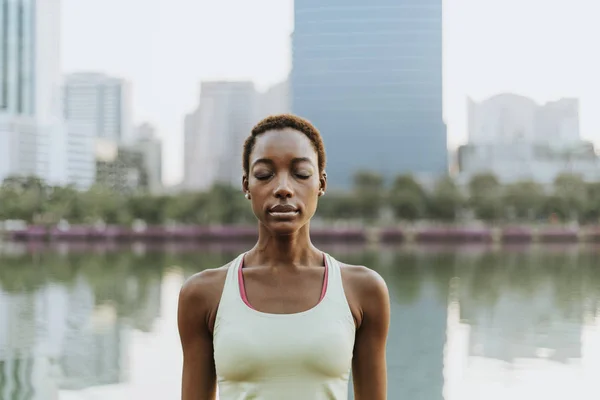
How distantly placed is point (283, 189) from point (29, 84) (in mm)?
74911

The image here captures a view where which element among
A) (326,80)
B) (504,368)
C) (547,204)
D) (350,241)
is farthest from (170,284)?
(326,80)

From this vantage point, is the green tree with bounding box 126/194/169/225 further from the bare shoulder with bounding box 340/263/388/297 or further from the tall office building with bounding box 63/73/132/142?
the tall office building with bounding box 63/73/132/142

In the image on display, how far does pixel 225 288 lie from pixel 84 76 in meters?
107

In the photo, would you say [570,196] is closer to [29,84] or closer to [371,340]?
[371,340]

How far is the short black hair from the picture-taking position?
1.19m

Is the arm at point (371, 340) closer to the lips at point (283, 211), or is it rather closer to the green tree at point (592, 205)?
the lips at point (283, 211)

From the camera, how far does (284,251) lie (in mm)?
1191

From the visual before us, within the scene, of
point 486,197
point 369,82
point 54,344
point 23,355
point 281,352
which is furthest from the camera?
point 369,82

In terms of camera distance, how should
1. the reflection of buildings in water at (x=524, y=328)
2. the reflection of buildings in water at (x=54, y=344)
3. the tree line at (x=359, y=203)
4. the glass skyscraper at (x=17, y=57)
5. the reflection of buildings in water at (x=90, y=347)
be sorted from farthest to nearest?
the glass skyscraper at (x=17, y=57) < the tree line at (x=359, y=203) < the reflection of buildings in water at (x=524, y=328) < the reflection of buildings in water at (x=90, y=347) < the reflection of buildings in water at (x=54, y=344)

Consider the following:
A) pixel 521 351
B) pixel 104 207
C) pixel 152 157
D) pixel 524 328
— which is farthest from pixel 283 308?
pixel 152 157

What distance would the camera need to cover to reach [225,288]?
114cm

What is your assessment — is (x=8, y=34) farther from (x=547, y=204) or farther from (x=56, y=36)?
(x=547, y=204)

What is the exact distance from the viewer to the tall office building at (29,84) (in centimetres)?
6245

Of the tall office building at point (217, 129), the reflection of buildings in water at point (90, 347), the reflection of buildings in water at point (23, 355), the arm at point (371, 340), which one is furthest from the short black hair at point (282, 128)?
the tall office building at point (217, 129)
